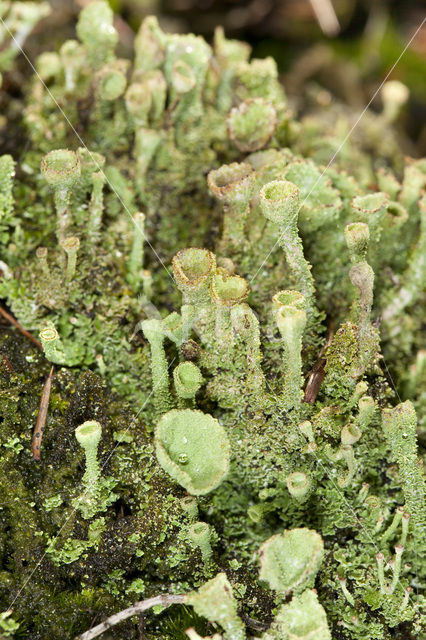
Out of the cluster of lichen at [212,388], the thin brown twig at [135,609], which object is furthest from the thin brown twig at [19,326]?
the thin brown twig at [135,609]

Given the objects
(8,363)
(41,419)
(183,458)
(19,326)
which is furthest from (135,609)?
(19,326)

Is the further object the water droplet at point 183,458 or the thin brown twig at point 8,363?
the thin brown twig at point 8,363

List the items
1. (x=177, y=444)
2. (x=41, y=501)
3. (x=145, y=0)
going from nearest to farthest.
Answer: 1. (x=177, y=444)
2. (x=41, y=501)
3. (x=145, y=0)

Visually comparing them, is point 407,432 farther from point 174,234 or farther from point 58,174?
point 58,174

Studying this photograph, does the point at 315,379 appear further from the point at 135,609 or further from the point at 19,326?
the point at 19,326

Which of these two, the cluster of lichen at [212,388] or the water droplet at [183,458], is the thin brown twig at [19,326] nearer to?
the cluster of lichen at [212,388]

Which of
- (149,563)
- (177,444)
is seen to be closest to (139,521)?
(149,563)
